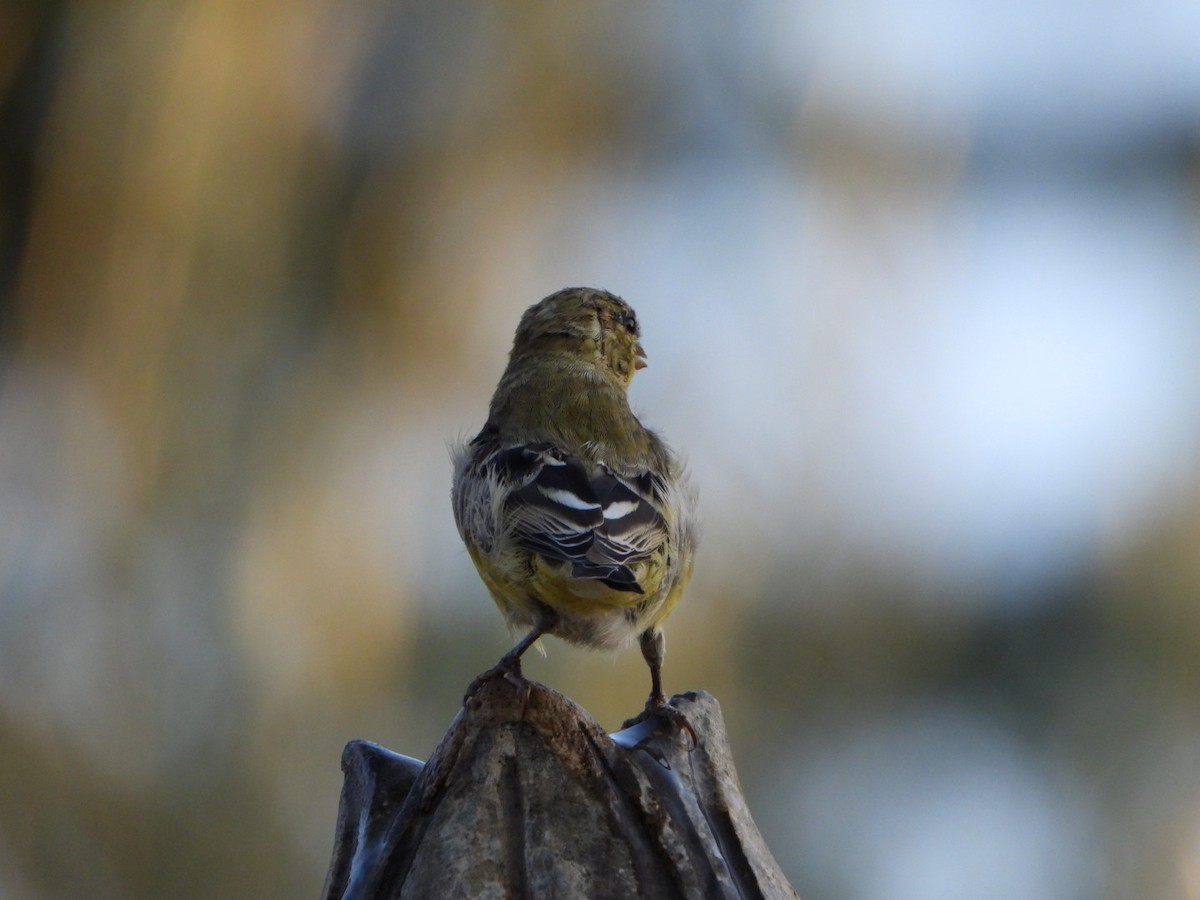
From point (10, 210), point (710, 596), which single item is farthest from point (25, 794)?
point (710, 596)

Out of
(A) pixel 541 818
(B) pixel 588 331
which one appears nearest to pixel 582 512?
(A) pixel 541 818

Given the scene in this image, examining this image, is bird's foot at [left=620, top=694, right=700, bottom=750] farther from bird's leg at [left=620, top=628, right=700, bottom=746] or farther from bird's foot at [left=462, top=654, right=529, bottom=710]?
bird's foot at [left=462, top=654, right=529, bottom=710]

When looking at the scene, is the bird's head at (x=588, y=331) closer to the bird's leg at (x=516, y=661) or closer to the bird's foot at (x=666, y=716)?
the bird's leg at (x=516, y=661)

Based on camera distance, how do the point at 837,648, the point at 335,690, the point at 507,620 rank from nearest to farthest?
the point at 507,620
the point at 335,690
the point at 837,648

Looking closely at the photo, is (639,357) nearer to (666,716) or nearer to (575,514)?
(575,514)

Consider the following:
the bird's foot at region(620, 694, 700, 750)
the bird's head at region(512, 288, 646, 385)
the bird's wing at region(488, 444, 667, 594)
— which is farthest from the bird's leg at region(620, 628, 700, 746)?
the bird's head at region(512, 288, 646, 385)

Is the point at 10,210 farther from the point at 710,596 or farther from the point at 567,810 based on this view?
the point at 567,810
